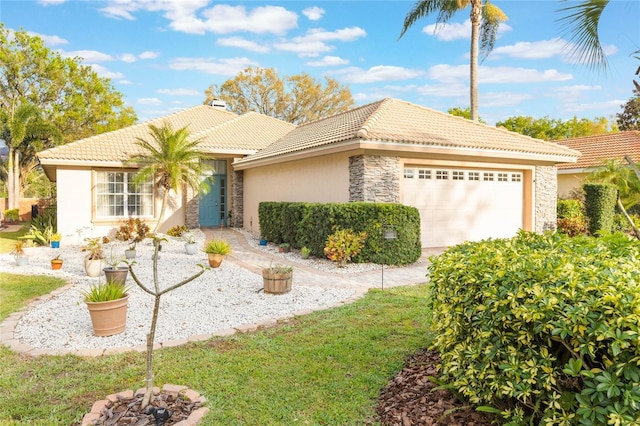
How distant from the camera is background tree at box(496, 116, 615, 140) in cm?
3719

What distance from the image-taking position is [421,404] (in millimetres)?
3402

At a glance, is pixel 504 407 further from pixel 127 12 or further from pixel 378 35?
pixel 378 35

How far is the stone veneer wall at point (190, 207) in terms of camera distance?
56.4ft

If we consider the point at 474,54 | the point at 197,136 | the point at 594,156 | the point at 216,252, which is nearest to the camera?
the point at 216,252

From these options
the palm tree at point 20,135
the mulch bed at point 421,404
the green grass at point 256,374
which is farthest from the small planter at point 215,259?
the palm tree at point 20,135

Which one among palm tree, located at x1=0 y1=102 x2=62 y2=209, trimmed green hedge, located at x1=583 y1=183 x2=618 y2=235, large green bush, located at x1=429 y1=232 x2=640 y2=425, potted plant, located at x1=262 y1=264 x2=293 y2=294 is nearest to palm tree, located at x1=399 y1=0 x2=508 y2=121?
trimmed green hedge, located at x1=583 y1=183 x2=618 y2=235

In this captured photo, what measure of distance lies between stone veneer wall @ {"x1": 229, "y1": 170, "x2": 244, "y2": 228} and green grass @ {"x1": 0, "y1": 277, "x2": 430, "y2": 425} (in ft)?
44.7

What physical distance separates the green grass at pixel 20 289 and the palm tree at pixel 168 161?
605 centimetres

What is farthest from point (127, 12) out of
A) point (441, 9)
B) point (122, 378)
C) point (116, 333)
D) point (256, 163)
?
point (441, 9)

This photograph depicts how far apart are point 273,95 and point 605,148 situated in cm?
2903

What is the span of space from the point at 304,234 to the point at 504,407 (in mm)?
9344

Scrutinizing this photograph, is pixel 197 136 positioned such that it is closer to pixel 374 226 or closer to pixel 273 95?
pixel 374 226

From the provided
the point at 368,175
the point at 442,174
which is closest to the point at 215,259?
the point at 368,175

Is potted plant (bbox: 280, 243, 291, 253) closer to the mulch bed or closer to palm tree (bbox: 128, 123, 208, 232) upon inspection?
palm tree (bbox: 128, 123, 208, 232)
